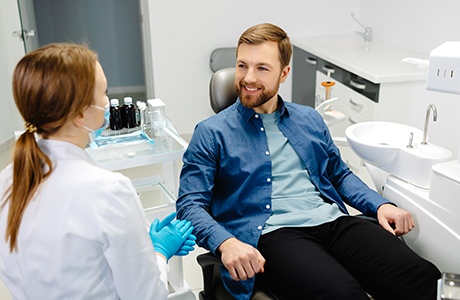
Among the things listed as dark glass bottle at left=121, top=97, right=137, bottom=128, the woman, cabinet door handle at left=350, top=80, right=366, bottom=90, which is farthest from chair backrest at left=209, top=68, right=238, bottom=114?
cabinet door handle at left=350, top=80, right=366, bottom=90

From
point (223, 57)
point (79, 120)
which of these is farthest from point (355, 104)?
point (79, 120)

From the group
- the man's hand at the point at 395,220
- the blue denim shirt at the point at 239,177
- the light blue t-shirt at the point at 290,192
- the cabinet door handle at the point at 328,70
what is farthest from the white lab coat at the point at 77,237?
the cabinet door handle at the point at 328,70

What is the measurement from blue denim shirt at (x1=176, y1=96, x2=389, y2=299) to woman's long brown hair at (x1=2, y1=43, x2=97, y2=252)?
645 mm

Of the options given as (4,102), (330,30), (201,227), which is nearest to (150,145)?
(201,227)

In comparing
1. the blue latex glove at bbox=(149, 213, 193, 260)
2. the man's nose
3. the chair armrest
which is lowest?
the chair armrest

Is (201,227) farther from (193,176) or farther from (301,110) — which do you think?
(301,110)

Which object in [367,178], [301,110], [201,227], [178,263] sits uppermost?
[301,110]

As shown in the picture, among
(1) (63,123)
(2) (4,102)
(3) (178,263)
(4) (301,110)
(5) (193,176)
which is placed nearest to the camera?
(1) (63,123)

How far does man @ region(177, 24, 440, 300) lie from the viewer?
1463 mm

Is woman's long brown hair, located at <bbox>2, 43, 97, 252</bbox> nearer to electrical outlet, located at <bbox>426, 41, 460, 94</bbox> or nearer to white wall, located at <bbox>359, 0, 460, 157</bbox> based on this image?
electrical outlet, located at <bbox>426, 41, 460, 94</bbox>

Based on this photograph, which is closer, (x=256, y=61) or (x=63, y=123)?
(x=63, y=123)

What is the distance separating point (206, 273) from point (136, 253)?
0.54 metres

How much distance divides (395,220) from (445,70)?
0.50 m

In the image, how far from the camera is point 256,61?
68.7 inches
